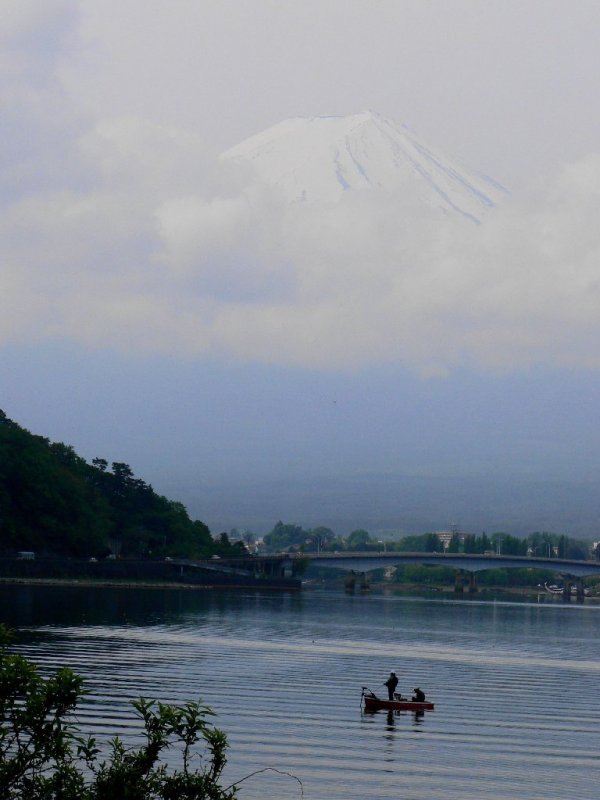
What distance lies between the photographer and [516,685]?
2894 inches

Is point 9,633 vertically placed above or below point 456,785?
above

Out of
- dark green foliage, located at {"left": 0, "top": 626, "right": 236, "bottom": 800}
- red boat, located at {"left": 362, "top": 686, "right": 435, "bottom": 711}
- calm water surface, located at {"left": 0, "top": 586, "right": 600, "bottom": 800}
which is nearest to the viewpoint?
Result: dark green foliage, located at {"left": 0, "top": 626, "right": 236, "bottom": 800}

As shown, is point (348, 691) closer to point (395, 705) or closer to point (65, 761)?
point (395, 705)

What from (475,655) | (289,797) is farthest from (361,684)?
(289,797)

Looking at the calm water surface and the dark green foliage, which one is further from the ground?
the dark green foliage

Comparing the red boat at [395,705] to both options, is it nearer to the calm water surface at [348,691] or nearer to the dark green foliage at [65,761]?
the calm water surface at [348,691]

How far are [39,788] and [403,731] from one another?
33.2 m

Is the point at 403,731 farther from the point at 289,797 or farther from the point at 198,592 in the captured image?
the point at 198,592

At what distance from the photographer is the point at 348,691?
2589 inches

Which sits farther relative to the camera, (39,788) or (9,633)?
(9,633)

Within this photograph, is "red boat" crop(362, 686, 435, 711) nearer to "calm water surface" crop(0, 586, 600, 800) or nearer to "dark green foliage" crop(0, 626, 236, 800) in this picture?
"calm water surface" crop(0, 586, 600, 800)

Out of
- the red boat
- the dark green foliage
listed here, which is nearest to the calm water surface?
the red boat

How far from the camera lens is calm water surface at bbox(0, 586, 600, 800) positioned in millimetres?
42969

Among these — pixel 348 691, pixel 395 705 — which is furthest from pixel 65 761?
pixel 348 691
